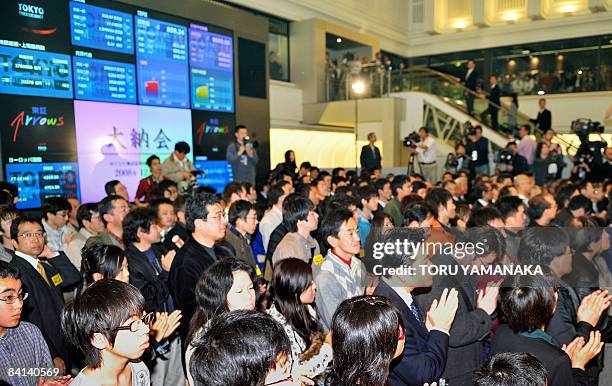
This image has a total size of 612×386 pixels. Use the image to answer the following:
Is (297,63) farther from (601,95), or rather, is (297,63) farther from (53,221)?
(53,221)

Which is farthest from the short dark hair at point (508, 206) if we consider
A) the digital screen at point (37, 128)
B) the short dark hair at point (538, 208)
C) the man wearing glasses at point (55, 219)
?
the digital screen at point (37, 128)

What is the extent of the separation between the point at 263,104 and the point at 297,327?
8.34 metres

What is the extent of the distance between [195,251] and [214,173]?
627 centimetres

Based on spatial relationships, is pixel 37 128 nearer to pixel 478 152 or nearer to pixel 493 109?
pixel 478 152

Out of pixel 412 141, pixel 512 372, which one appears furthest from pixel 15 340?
pixel 412 141

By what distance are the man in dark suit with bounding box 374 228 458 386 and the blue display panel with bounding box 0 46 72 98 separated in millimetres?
5866

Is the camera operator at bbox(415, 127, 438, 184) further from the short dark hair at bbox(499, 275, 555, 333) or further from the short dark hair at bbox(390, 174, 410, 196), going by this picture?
the short dark hair at bbox(499, 275, 555, 333)

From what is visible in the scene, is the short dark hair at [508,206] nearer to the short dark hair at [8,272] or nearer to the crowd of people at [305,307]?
the crowd of people at [305,307]

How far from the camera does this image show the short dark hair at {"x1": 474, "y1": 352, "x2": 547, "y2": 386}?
145 centimetres

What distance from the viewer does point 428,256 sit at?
252cm

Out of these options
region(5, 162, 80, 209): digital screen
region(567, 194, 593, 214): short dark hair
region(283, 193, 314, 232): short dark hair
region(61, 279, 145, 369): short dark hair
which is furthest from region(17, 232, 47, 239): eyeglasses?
region(567, 194, 593, 214): short dark hair

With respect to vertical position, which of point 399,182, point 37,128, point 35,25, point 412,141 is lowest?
point 399,182

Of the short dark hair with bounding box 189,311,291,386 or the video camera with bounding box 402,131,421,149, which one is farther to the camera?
the video camera with bounding box 402,131,421,149

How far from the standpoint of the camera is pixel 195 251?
117 inches
